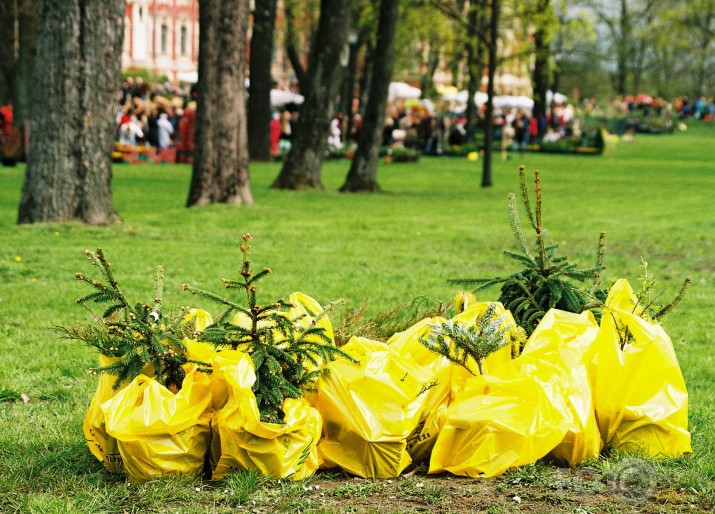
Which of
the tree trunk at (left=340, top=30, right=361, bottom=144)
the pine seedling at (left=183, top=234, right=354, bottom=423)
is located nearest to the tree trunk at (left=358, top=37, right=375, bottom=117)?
the tree trunk at (left=340, top=30, right=361, bottom=144)

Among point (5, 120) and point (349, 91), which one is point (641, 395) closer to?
point (5, 120)

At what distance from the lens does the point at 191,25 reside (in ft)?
271

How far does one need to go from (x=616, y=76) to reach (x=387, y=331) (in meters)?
80.0

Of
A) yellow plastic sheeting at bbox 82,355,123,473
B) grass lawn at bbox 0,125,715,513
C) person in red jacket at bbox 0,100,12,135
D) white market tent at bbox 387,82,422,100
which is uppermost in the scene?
white market tent at bbox 387,82,422,100

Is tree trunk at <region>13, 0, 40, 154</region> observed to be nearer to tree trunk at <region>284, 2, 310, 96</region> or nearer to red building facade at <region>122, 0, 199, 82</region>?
tree trunk at <region>284, 2, 310, 96</region>

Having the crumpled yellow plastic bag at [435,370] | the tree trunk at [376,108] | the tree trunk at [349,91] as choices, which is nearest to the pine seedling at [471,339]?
the crumpled yellow plastic bag at [435,370]

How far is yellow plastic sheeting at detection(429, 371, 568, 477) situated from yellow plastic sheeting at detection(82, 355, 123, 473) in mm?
1234

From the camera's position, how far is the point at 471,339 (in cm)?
502

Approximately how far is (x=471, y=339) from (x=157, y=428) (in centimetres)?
131

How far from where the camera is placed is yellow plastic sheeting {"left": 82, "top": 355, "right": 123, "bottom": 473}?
475 centimetres

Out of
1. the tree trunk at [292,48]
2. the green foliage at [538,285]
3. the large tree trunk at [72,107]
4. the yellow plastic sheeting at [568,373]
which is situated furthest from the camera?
the tree trunk at [292,48]

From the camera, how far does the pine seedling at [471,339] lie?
198 inches

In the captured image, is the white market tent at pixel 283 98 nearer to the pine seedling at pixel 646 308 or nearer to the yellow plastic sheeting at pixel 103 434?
the pine seedling at pixel 646 308

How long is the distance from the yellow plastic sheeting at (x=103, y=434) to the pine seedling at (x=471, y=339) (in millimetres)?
1284
